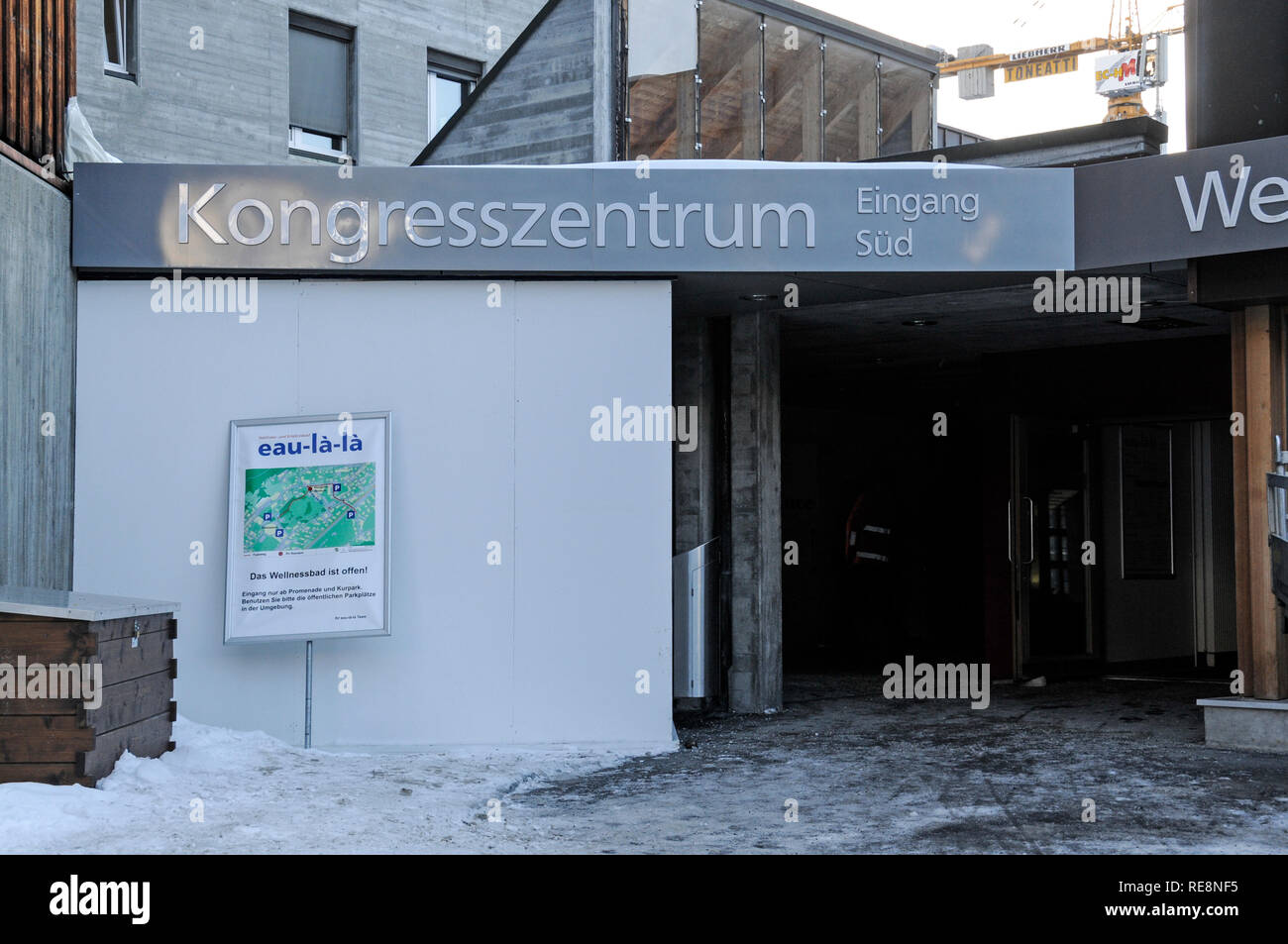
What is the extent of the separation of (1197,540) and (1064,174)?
6.78 metres

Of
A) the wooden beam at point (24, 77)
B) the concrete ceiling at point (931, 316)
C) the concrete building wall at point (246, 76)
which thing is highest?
the concrete building wall at point (246, 76)

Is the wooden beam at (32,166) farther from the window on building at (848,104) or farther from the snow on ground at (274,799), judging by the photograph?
the window on building at (848,104)

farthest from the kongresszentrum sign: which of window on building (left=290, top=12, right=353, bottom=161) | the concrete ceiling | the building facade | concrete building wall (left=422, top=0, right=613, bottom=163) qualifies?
window on building (left=290, top=12, right=353, bottom=161)

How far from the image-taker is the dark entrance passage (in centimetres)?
1266

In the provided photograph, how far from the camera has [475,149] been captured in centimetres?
1180

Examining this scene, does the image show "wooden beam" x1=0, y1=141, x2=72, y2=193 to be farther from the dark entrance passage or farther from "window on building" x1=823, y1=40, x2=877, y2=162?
"window on building" x1=823, y1=40, x2=877, y2=162

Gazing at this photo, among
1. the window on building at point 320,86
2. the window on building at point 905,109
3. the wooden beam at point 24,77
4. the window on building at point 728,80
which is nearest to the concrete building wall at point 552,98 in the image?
the window on building at point 728,80

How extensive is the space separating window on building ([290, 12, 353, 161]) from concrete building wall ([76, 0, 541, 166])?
0.16 m

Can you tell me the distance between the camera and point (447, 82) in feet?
65.0

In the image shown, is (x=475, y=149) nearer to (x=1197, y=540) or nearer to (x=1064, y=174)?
(x=1064, y=174)

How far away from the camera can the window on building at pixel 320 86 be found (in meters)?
17.9

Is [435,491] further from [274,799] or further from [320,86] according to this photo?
[320,86]

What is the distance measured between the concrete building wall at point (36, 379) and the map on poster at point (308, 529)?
1.06 metres

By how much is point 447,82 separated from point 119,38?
4.97 metres
